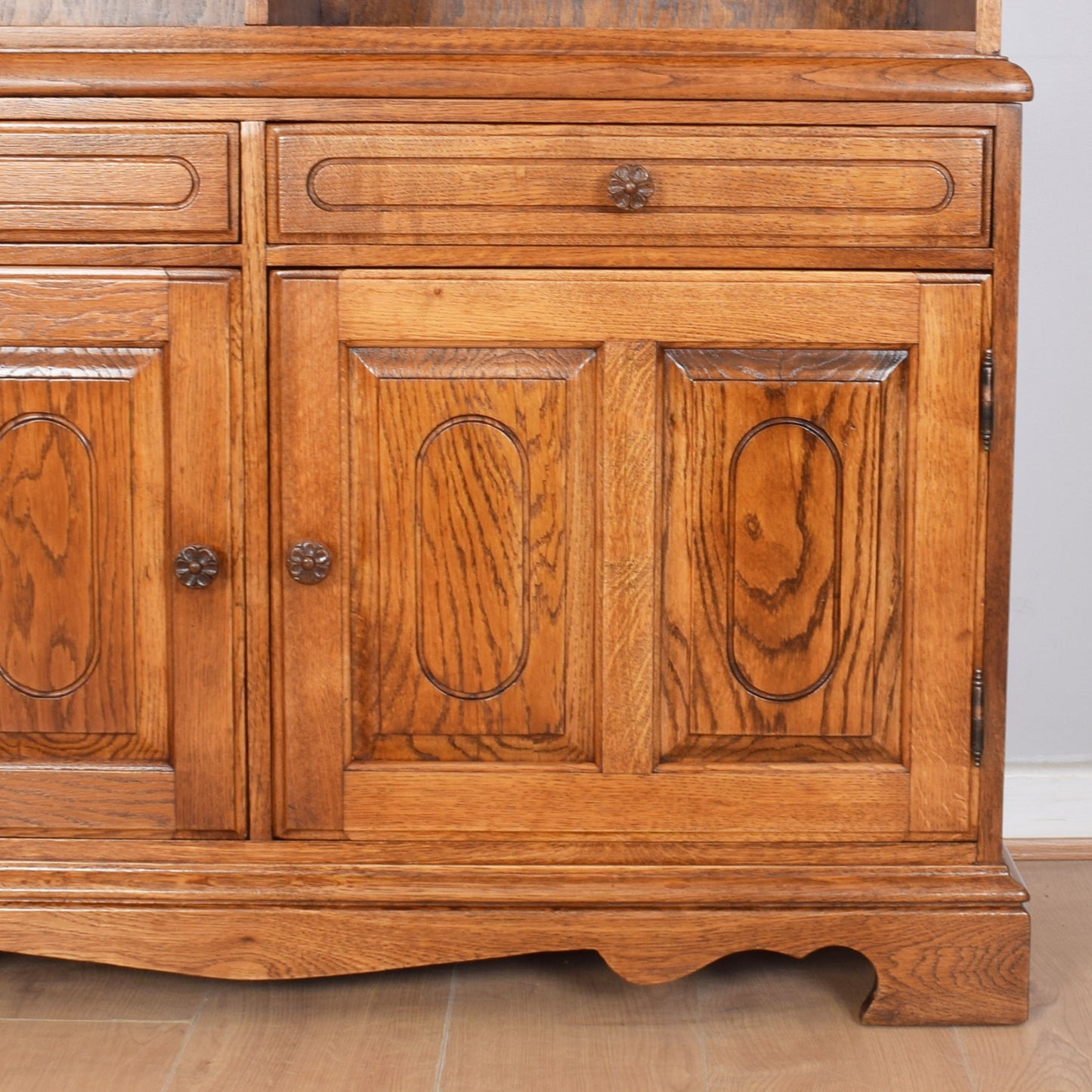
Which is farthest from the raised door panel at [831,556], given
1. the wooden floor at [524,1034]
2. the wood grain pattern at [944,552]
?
the wooden floor at [524,1034]

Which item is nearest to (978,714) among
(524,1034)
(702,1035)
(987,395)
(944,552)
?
(944,552)

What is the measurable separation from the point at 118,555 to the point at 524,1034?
596mm

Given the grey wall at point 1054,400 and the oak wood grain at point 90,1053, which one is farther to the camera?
the grey wall at point 1054,400

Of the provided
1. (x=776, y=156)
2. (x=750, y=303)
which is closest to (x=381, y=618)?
(x=750, y=303)

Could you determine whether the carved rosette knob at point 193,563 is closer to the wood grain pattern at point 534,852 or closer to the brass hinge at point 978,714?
the wood grain pattern at point 534,852

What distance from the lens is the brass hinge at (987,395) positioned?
1.25 meters

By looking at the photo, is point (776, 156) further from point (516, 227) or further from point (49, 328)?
point (49, 328)

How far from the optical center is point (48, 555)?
127cm

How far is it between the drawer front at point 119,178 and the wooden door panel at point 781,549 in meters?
0.44

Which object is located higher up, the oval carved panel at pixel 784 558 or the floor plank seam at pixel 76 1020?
the oval carved panel at pixel 784 558

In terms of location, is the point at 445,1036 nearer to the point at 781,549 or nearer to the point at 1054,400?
the point at 781,549

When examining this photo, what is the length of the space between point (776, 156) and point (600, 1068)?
0.84m

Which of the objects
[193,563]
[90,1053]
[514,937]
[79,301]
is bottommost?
[90,1053]

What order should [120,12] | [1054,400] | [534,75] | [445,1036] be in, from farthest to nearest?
[1054,400], [120,12], [445,1036], [534,75]
